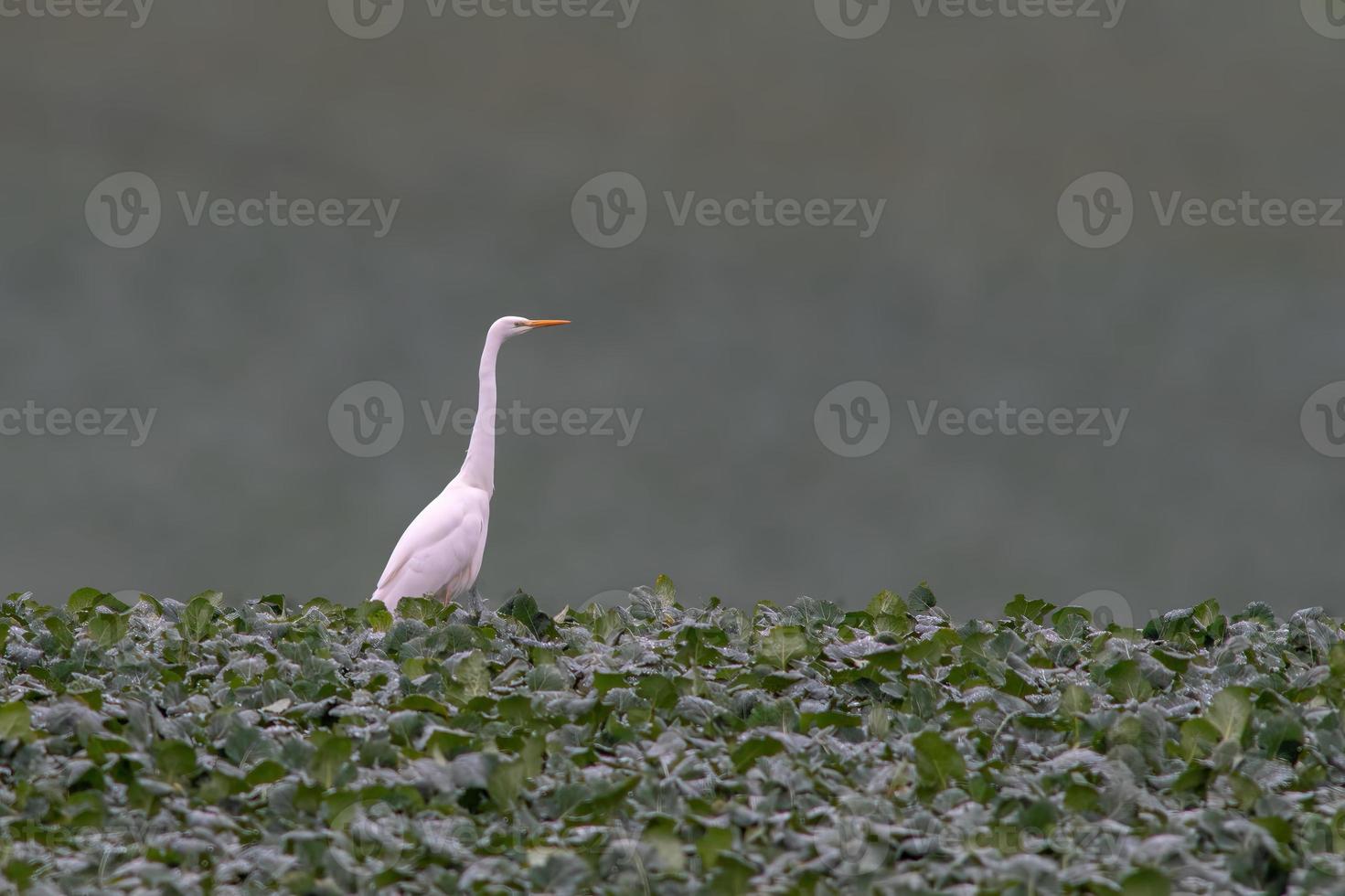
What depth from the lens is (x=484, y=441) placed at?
20.0 ft

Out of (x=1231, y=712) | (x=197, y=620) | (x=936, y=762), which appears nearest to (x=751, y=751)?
(x=936, y=762)

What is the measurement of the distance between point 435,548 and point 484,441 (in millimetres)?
528

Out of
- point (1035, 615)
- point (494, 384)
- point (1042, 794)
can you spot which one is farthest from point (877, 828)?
point (494, 384)

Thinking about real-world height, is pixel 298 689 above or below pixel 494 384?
below

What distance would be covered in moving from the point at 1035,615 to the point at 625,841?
2.64 metres

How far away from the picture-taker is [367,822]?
2.64 metres

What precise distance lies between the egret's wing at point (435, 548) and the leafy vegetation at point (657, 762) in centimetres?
152

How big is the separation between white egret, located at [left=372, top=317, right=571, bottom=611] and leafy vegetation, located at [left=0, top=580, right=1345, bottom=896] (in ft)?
5.03

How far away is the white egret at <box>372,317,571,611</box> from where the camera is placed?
5.83 metres

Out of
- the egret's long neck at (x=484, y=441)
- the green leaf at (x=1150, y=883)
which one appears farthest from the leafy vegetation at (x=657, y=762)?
the egret's long neck at (x=484, y=441)

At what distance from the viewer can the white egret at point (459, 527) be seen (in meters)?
5.83

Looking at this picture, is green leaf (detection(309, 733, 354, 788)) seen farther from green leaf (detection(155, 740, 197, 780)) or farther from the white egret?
the white egret

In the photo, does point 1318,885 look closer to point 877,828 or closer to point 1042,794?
point 1042,794

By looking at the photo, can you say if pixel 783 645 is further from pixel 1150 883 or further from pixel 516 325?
pixel 516 325
